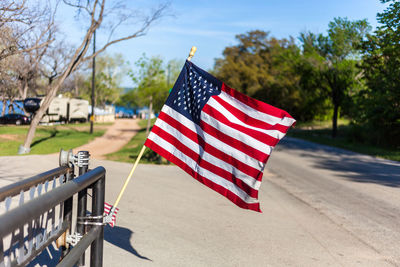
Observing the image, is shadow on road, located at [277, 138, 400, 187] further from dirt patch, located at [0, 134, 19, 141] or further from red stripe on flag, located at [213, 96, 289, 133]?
dirt patch, located at [0, 134, 19, 141]

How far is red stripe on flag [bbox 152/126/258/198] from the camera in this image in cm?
427

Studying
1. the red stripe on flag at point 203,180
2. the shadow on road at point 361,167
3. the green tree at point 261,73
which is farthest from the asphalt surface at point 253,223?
the green tree at point 261,73

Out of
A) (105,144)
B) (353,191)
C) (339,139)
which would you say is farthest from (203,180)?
(339,139)

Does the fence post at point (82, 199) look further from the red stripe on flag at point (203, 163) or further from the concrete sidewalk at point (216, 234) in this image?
the concrete sidewalk at point (216, 234)

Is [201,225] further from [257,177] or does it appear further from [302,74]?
[302,74]

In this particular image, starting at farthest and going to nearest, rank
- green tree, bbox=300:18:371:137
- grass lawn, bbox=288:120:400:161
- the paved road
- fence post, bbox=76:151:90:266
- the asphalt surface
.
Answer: green tree, bbox=300:18:371:137 < grass lawn, bbox=288:120:400:161 < the paved road < the asphalt surface < fence post, bbox=76:151:90:266

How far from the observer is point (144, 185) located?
11.0 metres

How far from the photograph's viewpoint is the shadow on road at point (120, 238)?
5508 mm

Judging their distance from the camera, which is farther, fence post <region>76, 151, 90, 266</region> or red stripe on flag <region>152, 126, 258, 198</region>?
red stripe on flag <region>152, 126, 258, 198</region>

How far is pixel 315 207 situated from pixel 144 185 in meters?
4.33

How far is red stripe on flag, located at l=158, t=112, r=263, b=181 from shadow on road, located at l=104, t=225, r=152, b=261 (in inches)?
69.0

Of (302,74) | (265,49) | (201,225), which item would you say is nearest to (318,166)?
(201,225)

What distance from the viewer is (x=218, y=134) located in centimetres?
444

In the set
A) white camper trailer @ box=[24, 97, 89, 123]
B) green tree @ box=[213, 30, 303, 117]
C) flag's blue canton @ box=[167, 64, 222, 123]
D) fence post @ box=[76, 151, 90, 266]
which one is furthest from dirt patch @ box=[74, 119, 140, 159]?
green tree @ box=[213, 30, 303, 117]
